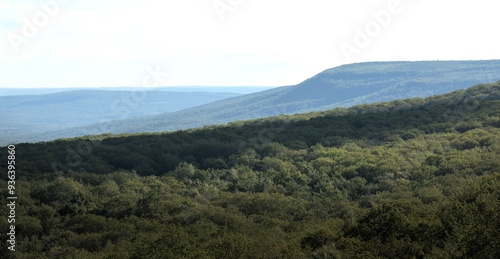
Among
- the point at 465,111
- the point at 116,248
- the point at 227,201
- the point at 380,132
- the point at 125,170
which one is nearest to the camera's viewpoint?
the point at 116,248

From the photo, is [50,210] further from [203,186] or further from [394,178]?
[394,178]

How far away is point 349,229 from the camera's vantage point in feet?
51.0

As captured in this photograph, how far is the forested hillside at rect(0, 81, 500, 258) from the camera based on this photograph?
14117 mm

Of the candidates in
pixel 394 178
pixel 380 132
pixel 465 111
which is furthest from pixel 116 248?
pixel 465 111

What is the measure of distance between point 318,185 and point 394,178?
187 inches

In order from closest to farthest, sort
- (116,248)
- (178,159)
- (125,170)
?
1. (116,248)
2. (125,170)
3. (178,159)

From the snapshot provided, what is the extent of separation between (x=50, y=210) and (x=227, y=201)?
9.00 metres

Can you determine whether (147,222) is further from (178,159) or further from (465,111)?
(465,111)

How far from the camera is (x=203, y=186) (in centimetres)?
2698

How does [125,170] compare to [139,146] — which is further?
[139,146]

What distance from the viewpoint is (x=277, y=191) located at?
83.0ft

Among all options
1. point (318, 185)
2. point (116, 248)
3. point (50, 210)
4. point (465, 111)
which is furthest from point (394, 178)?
point (465, 111)

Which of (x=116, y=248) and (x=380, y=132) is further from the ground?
(x=380, y=132)

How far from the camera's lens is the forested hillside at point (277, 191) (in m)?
14.1
